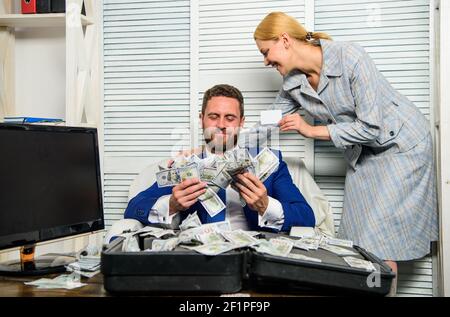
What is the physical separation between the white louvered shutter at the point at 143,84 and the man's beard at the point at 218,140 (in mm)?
472

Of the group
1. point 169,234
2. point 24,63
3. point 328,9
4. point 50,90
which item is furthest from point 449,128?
point 24,63

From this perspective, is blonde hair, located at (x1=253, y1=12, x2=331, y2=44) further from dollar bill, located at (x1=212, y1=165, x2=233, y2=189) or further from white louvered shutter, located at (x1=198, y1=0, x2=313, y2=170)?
dollar bill, located at (x1=212, y1=165, x2=233, y2=189)

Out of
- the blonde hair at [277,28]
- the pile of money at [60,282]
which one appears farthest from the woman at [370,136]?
the pile of money at [60,282]

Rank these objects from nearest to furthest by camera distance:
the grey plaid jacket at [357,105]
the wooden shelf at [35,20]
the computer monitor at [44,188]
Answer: the computer monitor at [44,188] → the grey plaid jacket at [357,105] → the wooden shelf at [35,20]

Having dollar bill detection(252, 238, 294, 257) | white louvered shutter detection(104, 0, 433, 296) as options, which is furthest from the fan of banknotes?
white louvered shutter detection(104, 0, 433, 296)

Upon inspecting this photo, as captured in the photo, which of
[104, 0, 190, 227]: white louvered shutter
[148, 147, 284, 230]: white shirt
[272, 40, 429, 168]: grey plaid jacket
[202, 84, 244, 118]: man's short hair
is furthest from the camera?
[104, 0, 190, 227]: white louvered shutter

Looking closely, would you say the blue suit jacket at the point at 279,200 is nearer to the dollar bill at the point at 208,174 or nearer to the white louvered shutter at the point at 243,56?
the dollar bill at the point at 208,174

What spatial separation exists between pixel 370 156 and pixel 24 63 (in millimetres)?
1810

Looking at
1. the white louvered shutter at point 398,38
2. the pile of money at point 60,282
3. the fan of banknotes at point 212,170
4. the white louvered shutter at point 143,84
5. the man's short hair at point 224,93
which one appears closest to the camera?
the pile of money at point 60,282

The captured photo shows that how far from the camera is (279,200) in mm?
1769

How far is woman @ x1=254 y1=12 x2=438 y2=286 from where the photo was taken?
5.87 ft

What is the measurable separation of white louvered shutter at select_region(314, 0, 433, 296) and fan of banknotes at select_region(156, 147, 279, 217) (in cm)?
83

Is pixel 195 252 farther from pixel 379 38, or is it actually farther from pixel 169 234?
pixel 379 38

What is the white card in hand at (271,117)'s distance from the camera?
6.44 feet
